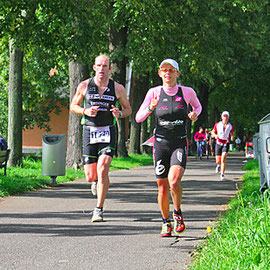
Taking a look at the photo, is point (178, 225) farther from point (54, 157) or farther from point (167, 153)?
point (54, 157)

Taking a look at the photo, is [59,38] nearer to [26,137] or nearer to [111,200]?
[111,200]

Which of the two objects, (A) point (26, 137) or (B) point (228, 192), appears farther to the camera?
(A) point (26, 137)

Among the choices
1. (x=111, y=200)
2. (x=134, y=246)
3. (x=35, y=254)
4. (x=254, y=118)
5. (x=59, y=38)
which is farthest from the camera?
(x=254, y=118)

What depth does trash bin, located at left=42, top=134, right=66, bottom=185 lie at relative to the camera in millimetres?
14195

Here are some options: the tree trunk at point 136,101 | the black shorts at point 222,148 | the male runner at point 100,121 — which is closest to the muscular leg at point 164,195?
the male runner at point 100,121

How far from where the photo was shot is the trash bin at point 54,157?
14195 mm

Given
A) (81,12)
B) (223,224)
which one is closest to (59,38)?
(81,12)

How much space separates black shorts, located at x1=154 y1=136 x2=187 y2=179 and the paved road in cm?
78

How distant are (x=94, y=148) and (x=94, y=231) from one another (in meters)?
1.42

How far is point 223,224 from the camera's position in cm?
689

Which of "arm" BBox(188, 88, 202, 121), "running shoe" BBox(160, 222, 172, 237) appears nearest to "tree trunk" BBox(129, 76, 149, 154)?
"arm" BBox(188, 88, 202, 121)

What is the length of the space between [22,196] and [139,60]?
13.2 metres

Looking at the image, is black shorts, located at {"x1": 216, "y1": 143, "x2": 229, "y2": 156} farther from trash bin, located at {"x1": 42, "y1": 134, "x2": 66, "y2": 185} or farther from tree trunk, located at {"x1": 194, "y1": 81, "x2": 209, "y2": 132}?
tree trunk, located at {"x1": 194, "y1": 81, "x2": 209, "y2": 132}

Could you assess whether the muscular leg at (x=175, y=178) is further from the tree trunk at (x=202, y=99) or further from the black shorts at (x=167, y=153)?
the tree trunk at (x=202, y=99)
